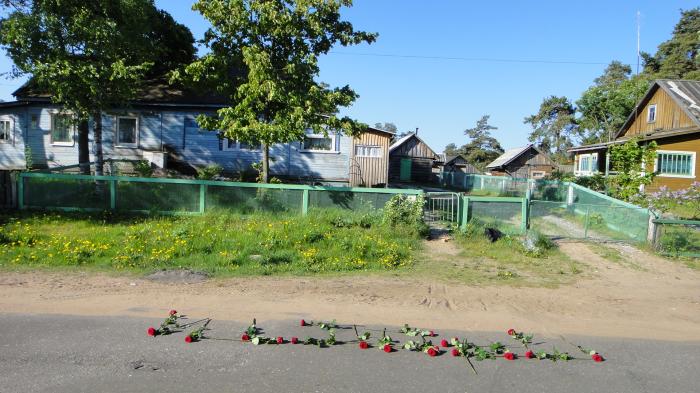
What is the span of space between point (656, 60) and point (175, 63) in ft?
189

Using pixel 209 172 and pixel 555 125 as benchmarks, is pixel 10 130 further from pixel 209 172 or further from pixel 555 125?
pixel 555 125

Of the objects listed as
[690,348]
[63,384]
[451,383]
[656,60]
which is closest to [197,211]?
[63,384]

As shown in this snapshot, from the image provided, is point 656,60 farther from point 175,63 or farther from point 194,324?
point 194,324

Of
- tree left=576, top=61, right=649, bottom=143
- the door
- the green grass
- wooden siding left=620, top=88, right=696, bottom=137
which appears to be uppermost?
tree left=576, top=61, right=649, bottom=143

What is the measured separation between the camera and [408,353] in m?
5.32

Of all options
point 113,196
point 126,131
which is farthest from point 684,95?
point 113,196

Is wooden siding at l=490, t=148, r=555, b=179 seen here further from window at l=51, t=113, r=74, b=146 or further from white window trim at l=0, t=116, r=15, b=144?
white window trim at l=0, t=116, r=15, b=144

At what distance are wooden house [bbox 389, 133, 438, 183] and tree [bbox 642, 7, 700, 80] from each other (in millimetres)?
27489

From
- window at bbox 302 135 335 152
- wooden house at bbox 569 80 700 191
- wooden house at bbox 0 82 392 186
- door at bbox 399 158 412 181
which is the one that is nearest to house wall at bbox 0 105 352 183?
wooden house at bbox 0 82 392 186

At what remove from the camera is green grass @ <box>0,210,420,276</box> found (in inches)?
358

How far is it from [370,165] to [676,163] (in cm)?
1506

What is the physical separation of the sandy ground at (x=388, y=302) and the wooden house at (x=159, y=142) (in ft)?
40.9

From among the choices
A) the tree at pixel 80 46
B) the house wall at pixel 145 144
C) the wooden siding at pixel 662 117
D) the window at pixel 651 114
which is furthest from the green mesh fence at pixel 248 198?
the window at pixel 651 114

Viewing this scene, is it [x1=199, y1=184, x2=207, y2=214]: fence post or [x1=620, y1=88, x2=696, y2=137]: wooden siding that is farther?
[x1=620, y1=88, x2=696, y2=137]: wooden siding
